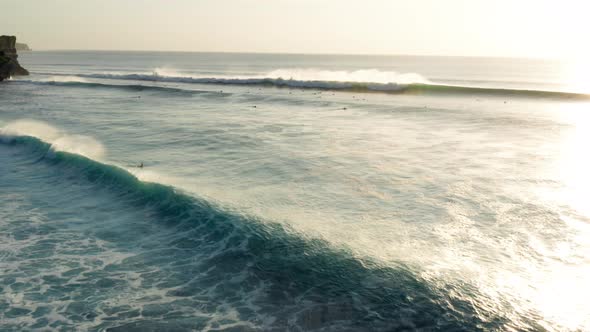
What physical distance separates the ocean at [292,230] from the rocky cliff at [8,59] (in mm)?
50275

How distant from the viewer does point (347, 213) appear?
37.9 feet

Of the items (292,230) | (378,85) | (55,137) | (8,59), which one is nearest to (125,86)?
(8,59)

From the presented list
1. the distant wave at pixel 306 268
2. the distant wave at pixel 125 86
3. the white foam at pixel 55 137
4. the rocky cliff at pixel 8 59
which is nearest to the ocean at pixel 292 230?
the distant wave at pixel 306 268

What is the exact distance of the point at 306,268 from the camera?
29.0 ft

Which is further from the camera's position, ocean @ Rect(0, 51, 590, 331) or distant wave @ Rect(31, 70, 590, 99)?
distant wave @ Rect(31, 70, 590, 99)

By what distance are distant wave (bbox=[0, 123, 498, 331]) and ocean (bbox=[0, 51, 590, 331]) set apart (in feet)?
0.12

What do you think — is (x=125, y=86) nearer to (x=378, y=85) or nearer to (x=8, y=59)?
(x=8, y=59)

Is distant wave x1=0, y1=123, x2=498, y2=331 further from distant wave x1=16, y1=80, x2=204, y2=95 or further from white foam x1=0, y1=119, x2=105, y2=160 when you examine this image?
distant wave x1=16, y1=80, x2=204, y2=95

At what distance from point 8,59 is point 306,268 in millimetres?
73742

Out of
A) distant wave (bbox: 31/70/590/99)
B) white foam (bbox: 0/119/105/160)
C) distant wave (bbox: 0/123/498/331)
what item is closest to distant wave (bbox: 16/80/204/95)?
distant wave (bbox: 31/70/590/99)

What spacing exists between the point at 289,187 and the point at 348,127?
1347cm

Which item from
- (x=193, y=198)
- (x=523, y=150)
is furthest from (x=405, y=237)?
(x=523, y=150)

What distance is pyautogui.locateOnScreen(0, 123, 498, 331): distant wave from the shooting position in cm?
729

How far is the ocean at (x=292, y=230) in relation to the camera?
24.4 ft
